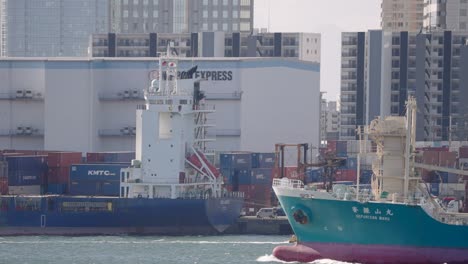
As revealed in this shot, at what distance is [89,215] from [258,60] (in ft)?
77.9

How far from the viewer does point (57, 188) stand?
82.2 metres

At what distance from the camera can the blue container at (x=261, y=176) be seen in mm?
83250

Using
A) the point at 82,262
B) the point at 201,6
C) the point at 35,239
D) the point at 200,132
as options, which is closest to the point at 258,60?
the point at 200,132

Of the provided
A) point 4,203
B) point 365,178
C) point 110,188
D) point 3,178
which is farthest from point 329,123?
point 4,203

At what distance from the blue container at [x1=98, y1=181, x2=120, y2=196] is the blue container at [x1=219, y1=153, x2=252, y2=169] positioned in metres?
5.54

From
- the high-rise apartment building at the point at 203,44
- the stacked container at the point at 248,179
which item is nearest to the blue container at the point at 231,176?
the stacked container at the point at 248,179

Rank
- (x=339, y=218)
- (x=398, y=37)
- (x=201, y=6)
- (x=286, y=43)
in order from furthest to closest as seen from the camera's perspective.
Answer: (x=201, y=6)
(x=286, y=43)
(x=398, y=37)
(x=339, y=218)

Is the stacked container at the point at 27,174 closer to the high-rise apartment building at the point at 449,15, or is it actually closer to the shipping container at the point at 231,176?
the shipping container at the point at 231,176

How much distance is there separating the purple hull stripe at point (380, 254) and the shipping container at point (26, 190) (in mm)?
20769

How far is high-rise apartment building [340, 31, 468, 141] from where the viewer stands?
401ft

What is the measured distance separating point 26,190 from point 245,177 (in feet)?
32.6

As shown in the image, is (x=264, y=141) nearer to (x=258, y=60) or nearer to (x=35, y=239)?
(x=258, y=60)

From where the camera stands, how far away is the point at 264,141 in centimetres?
9962

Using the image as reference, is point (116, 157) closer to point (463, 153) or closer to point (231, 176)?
point (231, 176)
